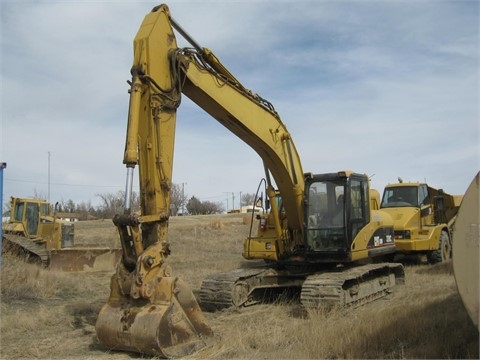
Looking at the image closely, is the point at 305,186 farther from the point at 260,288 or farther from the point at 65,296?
the point at 65,296

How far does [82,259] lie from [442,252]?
1032 centimetres

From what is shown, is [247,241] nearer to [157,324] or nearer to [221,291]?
[221,291]

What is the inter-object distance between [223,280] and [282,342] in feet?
9.08

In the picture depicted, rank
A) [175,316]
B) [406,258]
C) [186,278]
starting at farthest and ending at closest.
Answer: [406,258]
[186,278]
[175,316]

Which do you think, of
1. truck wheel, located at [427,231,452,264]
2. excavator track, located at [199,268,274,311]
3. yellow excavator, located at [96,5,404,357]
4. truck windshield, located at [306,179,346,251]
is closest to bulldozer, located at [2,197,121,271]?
yellow excavator, located at [96,5,404,357]

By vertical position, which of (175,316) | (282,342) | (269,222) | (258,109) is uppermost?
(258,109)

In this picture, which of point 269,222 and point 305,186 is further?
point 269,222

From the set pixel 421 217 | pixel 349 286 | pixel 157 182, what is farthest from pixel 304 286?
pixel 421 217

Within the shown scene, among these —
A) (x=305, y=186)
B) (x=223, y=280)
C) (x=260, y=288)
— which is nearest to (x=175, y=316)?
(x=223, y=280)

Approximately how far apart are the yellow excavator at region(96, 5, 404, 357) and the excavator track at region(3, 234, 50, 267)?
27.2 ft

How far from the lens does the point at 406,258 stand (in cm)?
1599

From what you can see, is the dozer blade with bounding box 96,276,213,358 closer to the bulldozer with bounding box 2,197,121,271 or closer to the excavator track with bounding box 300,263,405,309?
the excavator track with bounding box 300,263,405,309

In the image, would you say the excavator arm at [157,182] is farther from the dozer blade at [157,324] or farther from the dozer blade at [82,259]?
the dozer blade at [82,259]

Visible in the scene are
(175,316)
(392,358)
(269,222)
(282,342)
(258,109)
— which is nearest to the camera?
(392,358)
